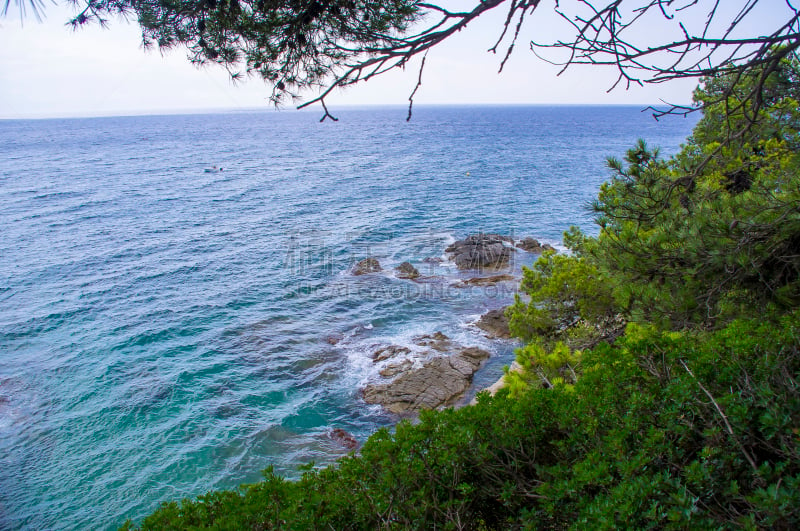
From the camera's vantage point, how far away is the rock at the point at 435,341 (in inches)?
900

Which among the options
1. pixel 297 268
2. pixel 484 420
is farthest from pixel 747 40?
pixel 297 268

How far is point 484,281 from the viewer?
100ft

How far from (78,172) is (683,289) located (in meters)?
82.2

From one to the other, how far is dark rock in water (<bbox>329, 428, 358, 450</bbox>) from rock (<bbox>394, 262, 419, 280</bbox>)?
48.5 feet

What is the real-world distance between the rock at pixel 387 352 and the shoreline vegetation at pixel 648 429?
15.8 metres

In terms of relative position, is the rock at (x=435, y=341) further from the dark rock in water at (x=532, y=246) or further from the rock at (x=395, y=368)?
the dark rock in water at (x=532, y=246)

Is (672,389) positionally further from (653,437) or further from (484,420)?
(484,420)

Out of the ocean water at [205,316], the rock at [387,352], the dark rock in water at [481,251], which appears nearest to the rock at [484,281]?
the ocean water at [205,316]

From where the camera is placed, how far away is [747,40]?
4.07m

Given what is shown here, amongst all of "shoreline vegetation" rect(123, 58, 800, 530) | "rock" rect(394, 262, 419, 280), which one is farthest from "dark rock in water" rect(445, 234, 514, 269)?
"shoreline vegetation" rect(123, 58, 800, 530)

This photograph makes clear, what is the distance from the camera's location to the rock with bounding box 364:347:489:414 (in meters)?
18.8

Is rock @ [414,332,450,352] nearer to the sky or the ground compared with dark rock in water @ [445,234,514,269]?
nearer to the ground

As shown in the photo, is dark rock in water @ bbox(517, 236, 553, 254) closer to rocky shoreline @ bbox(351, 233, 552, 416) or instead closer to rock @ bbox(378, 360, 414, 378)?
rocky shoreline @ bbox(351, 233, 552, 416)

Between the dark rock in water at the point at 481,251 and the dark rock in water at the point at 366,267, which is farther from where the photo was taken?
the dark rock in water at the point at 481,251
